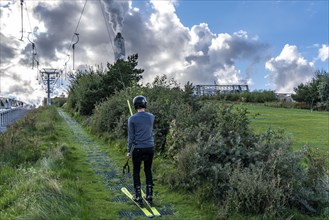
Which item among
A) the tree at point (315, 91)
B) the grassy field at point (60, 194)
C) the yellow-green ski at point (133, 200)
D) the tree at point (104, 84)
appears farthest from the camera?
the tree at point (315, 91)

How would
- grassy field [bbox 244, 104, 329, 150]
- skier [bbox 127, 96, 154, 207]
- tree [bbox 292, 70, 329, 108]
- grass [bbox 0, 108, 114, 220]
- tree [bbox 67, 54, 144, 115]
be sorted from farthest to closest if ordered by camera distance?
1. tree [bbox 292, 70, 329, 108]
2. tree [bbox 67, 54, 144, 115]
3. grassy field [bbox 244, 104, 329, 150]
4. skier [bbox 127, 96, 154, 207]
5. grass [bbox 0, 108, 114, 220]

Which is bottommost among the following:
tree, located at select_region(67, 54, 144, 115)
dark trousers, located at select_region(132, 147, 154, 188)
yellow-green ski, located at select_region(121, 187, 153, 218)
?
yellow-green ski, located at select_region(121, 187, 153, 218)

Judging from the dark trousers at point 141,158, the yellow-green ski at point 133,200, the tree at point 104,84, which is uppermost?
the tree at point 104,84

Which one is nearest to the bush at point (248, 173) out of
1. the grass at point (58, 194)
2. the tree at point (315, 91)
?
the grass at point (58, 194)

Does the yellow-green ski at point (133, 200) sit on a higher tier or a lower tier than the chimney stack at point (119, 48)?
lower

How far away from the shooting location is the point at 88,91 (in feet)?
96.0

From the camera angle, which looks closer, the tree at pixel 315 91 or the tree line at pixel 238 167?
the tree line at pixel 238 167

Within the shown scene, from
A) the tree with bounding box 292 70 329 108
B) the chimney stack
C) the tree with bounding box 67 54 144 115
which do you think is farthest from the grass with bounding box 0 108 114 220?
the tree with bounding box 292 70 329 108

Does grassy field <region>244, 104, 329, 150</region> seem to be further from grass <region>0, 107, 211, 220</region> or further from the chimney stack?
the chimney stack

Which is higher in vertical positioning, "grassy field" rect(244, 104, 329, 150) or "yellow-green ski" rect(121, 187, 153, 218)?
"grassy field" rect(244, 104, 329, 150)

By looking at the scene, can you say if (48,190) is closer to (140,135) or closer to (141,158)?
(141,158)

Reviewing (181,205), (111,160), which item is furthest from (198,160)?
(111,160)

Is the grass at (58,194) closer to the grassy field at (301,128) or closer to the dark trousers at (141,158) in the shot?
the dark trousers at (141,158)

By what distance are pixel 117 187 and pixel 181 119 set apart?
272 centimetres
